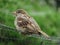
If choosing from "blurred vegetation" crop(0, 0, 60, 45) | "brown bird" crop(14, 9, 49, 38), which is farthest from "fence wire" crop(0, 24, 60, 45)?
"brown bird" crop(14, 9, 49, 38)

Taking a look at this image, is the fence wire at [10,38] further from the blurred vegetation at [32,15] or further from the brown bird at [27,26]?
the brown bird at [27,26]

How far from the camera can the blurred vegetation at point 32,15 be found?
218 inches

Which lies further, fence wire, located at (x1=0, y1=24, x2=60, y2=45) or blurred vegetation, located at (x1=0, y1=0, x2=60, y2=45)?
blurred vegetation, located at (x1=0, y1=0, x2=60, y2=45)

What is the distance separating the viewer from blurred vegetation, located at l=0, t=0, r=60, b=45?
5.53 metres

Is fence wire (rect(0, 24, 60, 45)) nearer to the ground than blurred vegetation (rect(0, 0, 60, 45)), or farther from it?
nearer to the ground

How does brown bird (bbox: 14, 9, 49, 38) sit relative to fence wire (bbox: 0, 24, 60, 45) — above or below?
above

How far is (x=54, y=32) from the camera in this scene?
8.76 m

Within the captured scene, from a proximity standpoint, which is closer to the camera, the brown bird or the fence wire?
the fence wire

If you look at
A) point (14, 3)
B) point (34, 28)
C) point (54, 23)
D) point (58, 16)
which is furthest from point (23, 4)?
point (34, 28)

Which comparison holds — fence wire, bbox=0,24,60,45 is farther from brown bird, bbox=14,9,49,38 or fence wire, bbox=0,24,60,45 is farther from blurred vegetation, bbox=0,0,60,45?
brown bird, bbox=14,9,49,38

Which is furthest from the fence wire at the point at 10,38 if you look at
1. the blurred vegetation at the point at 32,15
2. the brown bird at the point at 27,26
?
the brown bird at the point at 27,26

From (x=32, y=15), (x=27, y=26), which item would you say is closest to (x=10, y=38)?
(x=27, y=26)

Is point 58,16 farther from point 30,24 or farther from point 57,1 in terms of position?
point 30,24

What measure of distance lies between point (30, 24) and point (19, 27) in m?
0.16
